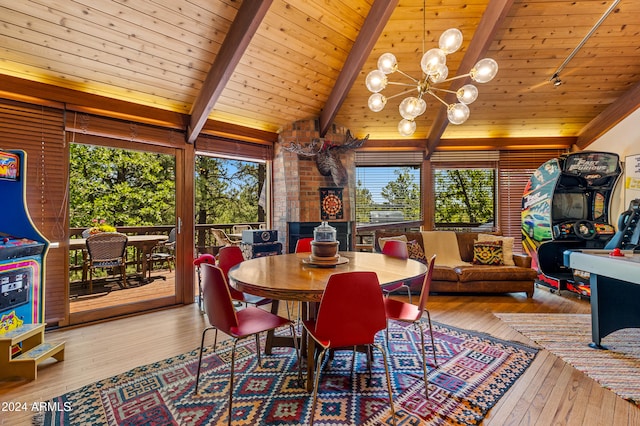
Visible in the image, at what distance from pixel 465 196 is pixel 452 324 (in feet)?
10.0

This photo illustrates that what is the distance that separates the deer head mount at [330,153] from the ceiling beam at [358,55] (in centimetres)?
33

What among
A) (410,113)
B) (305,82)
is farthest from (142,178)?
(410,113)

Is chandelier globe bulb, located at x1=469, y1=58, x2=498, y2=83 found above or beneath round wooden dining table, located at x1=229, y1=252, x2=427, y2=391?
above

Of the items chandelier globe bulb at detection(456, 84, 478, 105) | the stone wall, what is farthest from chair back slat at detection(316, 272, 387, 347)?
the stone wall

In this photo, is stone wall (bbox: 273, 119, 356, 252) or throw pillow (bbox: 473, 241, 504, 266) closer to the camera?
throw pillow (bbox: 473, 241, 504, 266)

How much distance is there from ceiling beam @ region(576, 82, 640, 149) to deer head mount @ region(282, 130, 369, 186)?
3.76 metres

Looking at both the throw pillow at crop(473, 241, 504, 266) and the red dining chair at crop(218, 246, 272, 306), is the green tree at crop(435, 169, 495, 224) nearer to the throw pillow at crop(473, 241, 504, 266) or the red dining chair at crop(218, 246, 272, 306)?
the throw pillow at crop(473, 241, 504, 266)

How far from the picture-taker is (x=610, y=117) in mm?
4781

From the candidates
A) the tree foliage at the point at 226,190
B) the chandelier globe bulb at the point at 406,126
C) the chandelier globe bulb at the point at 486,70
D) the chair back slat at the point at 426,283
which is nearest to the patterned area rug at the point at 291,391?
the chair back slat at the point at 426,283

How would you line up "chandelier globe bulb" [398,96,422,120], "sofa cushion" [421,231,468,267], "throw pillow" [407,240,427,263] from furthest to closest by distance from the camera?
1. "sofa cushion" [421,231,468,267]
2. "throw pillow" [407,240,427,263]
3. "chandelier globe bulb" [398,96,422,120]

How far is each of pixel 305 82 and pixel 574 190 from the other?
422 centimetres

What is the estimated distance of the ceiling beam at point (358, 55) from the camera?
10.9 feet

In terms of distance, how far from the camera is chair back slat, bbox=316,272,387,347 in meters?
1.62

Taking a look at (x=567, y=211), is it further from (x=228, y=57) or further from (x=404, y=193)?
(x=228, y=57)
